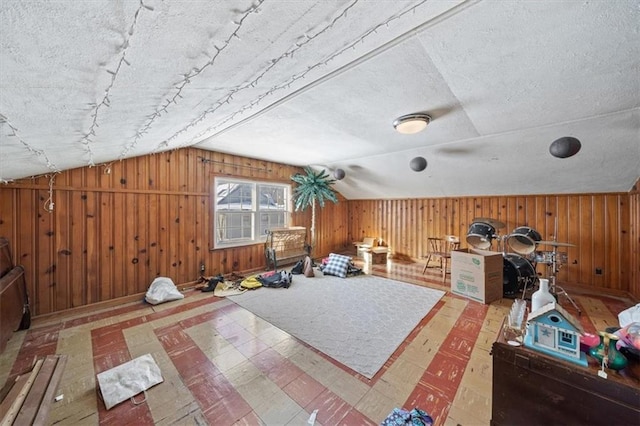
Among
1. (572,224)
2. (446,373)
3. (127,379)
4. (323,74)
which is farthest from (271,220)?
(572,224)

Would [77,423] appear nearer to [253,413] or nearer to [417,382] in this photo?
[253,413]

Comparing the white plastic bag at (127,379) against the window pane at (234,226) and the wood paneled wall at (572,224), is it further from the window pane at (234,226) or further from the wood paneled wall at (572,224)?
the wood paneled wall at (572,224)

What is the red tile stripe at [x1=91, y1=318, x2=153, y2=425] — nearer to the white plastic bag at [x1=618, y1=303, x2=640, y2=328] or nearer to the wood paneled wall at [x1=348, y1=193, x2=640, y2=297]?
the white plastic bag at [x1=618, y1=303, x2=640, y2=328]

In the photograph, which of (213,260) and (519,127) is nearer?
(519,127)

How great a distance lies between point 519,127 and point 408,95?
159cm

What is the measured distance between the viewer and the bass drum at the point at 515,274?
132 inches

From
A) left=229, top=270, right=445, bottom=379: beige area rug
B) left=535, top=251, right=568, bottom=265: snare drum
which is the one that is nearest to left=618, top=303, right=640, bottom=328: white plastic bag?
Result: left=535, top=251, right=568, bottom=265: snare drum

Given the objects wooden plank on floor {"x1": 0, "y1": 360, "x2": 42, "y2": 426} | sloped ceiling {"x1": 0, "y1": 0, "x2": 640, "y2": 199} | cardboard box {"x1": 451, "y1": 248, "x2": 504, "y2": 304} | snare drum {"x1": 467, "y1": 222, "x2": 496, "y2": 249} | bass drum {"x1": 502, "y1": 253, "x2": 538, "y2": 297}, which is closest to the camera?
sloped ceiling {"x1": 0, "y1": 0, "x2": 640, "y2": 199}

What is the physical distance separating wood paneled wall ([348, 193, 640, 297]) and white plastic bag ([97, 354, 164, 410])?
17.3 ft

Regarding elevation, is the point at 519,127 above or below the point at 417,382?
above

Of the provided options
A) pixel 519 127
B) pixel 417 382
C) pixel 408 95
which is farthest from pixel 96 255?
pixel 519 127

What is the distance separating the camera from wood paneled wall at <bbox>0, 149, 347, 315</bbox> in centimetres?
261

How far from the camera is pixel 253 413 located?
58.0 inches

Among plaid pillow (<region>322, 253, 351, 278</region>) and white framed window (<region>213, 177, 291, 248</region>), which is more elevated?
white framed window (<region>213, 177, 291, 248</region>)
